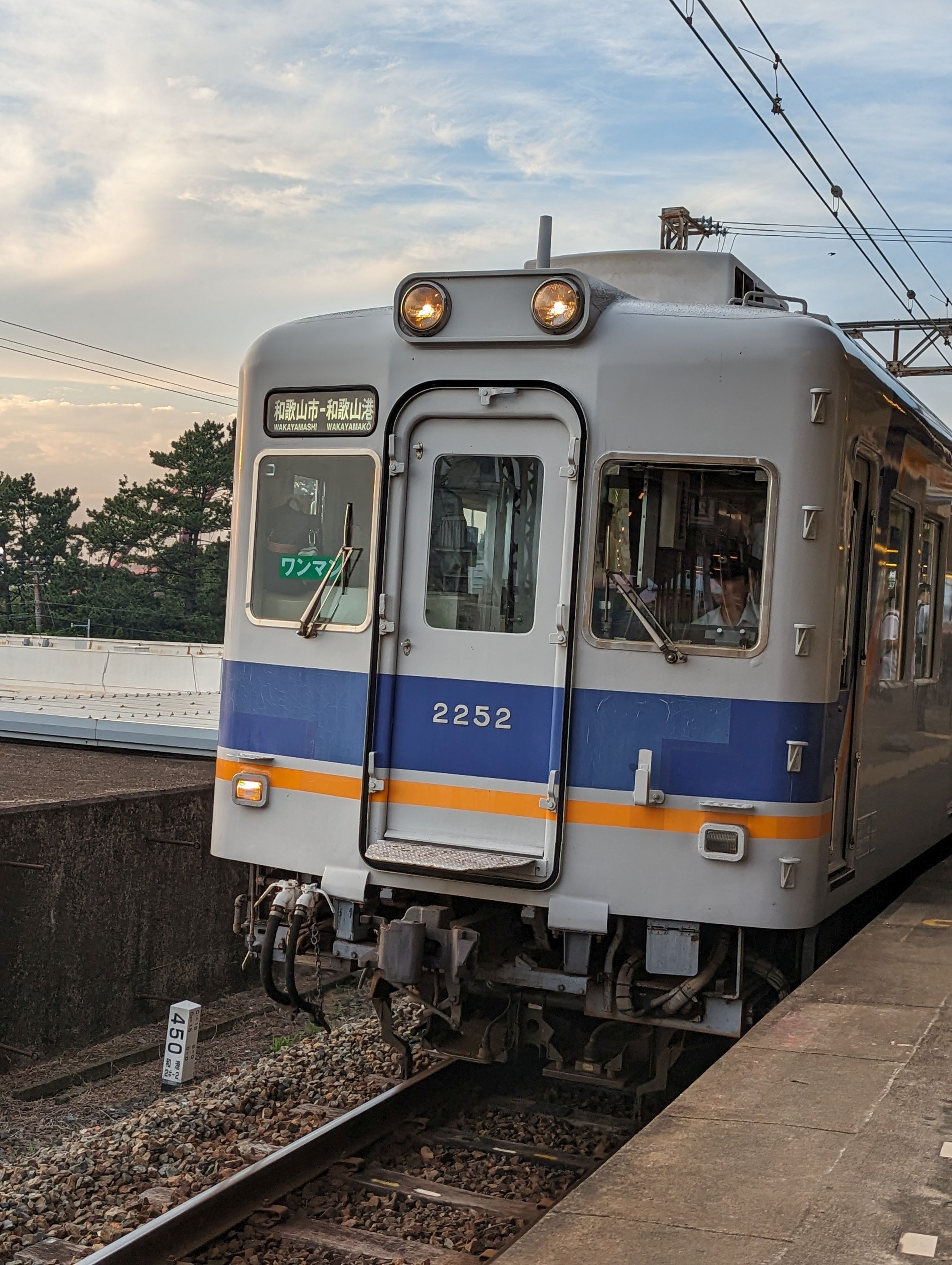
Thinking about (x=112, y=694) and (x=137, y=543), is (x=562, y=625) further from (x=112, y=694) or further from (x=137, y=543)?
(x=137, y=543)

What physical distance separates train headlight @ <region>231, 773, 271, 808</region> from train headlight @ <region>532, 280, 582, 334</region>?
7.33ft

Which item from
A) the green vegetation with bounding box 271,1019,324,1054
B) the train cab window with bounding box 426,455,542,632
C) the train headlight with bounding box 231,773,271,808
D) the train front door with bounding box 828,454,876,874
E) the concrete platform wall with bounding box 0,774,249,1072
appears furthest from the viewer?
the concrete platform wall with bounding box 0,774,249,1072

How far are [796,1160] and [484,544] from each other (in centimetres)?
274

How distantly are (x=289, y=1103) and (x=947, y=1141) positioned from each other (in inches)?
139

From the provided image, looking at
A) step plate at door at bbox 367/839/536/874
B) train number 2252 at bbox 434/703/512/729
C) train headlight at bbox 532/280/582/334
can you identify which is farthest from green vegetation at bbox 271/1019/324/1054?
train headlight at bbox 532/280/582/334

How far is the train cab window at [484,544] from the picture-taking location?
5.53 m

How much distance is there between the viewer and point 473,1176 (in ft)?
18.2

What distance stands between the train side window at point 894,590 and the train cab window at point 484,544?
5.67 feet

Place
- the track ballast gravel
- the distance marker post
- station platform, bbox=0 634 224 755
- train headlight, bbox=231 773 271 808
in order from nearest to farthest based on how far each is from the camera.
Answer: the track ballast gravel → train headlight, bbox=231 773 271 808 → the distance marker post → station platform, bbox=0 634 224 755

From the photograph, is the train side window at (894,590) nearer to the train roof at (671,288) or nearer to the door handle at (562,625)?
the train roof at (671,288)

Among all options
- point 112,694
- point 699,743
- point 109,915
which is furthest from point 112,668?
point 699,743

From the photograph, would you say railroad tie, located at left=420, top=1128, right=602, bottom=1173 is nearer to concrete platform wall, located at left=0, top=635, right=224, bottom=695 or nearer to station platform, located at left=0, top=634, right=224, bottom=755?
station platform, located at left=0, top=634, right=224, bottom=755

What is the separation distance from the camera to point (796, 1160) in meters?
3.68

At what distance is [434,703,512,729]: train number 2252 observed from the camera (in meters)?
5.50
